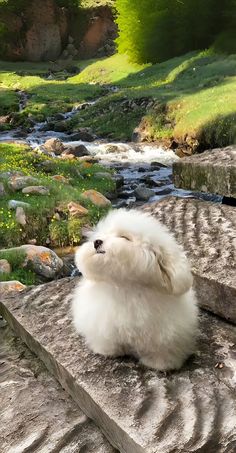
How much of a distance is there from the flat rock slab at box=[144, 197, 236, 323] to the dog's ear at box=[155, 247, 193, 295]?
0.34m

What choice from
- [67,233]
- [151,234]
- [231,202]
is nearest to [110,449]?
[151,234]

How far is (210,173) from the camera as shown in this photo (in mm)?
4508

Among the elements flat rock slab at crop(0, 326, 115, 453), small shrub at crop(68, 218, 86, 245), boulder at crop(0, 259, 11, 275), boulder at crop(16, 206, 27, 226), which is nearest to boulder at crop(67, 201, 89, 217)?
small shrub at crop(68, 218, 86, 245)

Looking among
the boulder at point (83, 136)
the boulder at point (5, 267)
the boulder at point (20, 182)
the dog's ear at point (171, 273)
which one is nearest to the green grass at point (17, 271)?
the boulder at point (5, 267)

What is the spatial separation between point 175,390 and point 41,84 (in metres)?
38.8

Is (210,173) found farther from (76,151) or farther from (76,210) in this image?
(76,151)

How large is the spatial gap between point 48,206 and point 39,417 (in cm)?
768

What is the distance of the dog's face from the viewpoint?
2500mm

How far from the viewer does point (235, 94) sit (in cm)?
2100

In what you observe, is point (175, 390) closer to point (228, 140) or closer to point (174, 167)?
point (174, 167)

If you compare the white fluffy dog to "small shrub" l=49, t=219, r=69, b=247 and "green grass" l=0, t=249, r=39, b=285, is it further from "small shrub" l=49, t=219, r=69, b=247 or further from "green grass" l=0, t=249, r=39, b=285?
"small shrub" l=49, t=219, r=69, b=247

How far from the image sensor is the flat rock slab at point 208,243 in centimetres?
286

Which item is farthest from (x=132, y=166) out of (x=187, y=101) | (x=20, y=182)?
(x=20, y=182)

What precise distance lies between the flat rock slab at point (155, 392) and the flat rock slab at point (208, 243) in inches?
6.7
